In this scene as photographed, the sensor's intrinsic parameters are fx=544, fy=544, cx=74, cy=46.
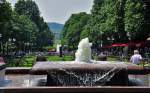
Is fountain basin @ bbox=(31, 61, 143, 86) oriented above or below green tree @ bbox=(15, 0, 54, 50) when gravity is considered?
below

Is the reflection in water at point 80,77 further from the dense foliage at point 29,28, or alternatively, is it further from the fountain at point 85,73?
the dense foliage at point 29,28

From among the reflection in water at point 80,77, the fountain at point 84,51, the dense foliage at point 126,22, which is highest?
the dense foliage at point 126,22

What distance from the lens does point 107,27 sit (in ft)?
303

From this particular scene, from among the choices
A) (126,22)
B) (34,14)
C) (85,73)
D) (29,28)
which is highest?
(34,14)

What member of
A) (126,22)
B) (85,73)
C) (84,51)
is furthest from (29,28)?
(85,73)

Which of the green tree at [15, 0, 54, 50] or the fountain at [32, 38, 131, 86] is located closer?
the fountain at [32, 38, 131, 86]

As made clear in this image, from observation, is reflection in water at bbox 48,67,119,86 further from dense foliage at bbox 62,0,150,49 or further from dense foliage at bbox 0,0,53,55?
dense foliage at bbox 0,0,53,55

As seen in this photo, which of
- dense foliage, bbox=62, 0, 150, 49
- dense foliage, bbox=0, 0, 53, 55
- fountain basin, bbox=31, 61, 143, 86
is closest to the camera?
fountain basin, bbox=31, 61, 143, 86

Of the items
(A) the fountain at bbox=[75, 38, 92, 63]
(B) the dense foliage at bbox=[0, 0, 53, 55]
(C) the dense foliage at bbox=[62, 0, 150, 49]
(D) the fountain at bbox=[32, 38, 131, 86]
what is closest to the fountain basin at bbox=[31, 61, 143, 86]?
(D) the fountain at bbox=[32, 38, 131, 86]

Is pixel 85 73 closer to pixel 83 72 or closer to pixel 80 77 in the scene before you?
pixel 83 72

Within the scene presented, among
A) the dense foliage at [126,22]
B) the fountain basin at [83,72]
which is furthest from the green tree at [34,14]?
the fountain basin at [83,72]

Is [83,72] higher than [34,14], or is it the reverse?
[34,14]

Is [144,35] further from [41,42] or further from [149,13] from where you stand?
[41,42]

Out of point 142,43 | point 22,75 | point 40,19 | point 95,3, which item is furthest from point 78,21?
point 22,75
